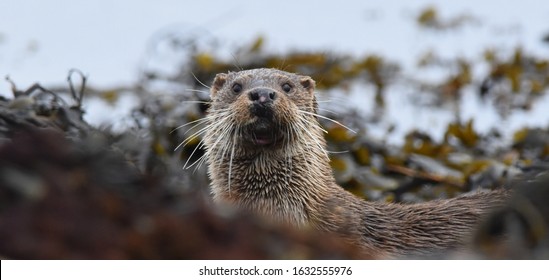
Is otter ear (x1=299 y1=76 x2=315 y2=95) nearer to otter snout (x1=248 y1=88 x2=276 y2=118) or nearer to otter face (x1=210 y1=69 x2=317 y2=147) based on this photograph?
otter face (x1=210 y1=69 x2=317 y2=147)

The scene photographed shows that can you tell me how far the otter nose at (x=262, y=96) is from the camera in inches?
173

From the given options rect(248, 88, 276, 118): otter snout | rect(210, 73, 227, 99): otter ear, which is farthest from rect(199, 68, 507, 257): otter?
rect(210, 73, 227, 99): otter ear

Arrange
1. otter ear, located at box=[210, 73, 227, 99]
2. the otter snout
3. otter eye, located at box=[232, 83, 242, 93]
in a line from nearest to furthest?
the otter snout, otter eye, located at box=[232, 83, 242, 93], otter ear, located at box=[210, 73, 227, 99]

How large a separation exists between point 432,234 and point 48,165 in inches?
107

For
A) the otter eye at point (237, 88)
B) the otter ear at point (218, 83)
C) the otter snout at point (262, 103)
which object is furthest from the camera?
the otter ear at point (218, 83)

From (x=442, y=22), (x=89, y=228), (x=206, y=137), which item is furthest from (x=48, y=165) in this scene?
(x=442, y=22)

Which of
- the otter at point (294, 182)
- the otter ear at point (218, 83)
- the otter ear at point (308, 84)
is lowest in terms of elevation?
the otter at point (294, 182)

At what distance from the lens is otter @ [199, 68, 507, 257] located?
4434mm

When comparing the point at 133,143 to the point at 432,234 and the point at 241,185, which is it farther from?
the point at 432,234

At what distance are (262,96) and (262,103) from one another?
30 millimetres

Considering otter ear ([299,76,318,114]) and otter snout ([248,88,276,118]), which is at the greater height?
otter ear ([299,76,318,114])

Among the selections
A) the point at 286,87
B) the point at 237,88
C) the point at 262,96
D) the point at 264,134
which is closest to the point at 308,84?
the point at 286,87

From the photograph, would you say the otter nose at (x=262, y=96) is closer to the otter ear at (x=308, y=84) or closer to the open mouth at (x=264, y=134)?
the open mouth at (x=264, y=134)

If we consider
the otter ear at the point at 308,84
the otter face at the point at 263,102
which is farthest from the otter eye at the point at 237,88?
the otter ear at the point at 308,84
